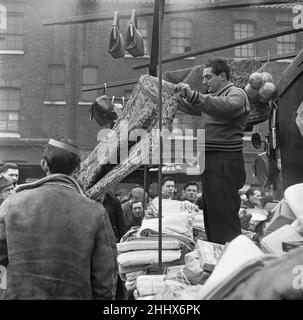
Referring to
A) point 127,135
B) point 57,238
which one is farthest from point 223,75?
point 57,238

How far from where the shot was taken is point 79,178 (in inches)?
155

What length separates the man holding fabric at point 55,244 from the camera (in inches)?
86.0

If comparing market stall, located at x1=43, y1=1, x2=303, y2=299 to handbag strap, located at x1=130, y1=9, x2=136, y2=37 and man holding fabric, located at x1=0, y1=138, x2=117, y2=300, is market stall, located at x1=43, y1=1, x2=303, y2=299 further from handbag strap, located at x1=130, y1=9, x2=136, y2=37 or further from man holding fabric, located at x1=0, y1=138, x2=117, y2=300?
handbag strap, located at x1=130, y1=9, x2=136, y2=37

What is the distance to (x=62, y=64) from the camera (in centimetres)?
1992

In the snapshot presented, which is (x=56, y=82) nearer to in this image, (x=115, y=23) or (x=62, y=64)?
(x=62, y=64)

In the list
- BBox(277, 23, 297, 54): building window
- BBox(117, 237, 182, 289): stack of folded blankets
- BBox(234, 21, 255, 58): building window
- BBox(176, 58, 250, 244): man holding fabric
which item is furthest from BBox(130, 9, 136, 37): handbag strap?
BBox(234, 21, 255, 58): building window

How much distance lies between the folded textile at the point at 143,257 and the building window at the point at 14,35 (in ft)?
50.7

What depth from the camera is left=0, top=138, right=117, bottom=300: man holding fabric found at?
2186 millimetres

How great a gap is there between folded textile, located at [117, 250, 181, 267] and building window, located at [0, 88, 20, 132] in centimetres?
1659

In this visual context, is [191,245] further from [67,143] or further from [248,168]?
[248,168]

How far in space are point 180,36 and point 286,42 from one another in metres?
3.63

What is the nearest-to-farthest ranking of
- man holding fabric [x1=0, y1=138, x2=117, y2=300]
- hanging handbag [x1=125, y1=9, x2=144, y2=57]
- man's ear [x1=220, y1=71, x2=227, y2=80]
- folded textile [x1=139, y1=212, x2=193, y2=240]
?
man holding fabric [x1=0, y1=138, x2=117, y2=300] < man's ear [x1=220, y1=71, x2=227, y2=80] < folded textile [x1=139, y1=212, x2=193, y2=240] < hanging handbag [x1=125, y1=9, x2=144, y2=57]

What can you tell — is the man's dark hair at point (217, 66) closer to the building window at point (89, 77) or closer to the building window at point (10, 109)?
the building window at point (10, 109)
